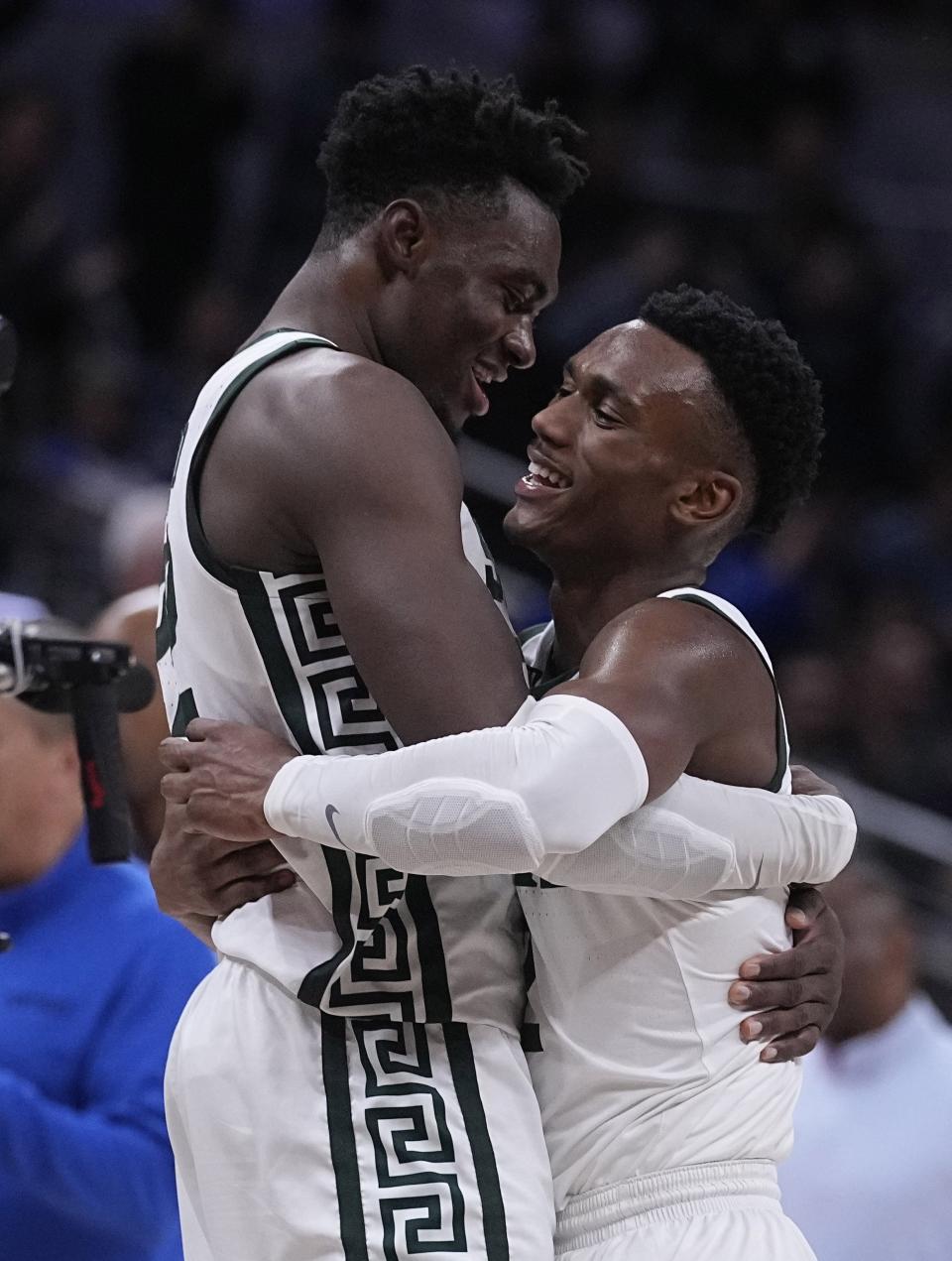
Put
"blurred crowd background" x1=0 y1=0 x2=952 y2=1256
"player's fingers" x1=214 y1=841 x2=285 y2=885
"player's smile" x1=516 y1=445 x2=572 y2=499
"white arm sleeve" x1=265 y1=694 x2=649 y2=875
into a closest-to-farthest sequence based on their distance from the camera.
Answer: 1. "white arm sleeve" x1=265 y1=694 x2=649 y2=875
2. "player's fingers" x1=214 y1=841 x2=285 y2=885
3. "player's smile" x1=516 y1=445 x2=572 y2=499
4. "blurred crowd background" x1=0 y1=0 x2=952 y2=1256

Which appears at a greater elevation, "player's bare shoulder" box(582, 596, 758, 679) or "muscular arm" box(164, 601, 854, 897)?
"player's bare shoulder" box(582, 596, 758, 679)

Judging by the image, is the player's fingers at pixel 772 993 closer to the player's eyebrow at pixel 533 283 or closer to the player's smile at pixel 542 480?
the player's smile at pixel 542 480

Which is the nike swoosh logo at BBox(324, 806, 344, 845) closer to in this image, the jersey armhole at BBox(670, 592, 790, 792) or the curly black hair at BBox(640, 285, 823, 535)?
the jersey armhole at BBox(670, 592, 790, 792)

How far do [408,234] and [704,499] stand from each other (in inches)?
20.7

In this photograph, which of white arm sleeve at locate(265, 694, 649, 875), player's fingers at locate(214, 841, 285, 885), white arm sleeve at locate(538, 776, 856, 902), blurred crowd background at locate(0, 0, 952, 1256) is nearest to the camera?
white arm sleeve at locate(265, 694, 649, 875)

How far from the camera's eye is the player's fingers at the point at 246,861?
243 centimetres

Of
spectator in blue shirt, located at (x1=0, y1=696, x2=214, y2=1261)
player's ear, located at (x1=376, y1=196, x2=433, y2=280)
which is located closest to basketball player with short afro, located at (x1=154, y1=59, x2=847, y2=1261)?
player's ear, located at (x1=376, y1=196, x2=433, y2=280)

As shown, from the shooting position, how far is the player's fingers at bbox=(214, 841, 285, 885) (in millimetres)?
2430

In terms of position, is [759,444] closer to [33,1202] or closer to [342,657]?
[342,657]

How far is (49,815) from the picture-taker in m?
3.18

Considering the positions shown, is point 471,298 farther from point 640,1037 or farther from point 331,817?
point 640,1037

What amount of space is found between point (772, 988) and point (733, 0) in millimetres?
7908

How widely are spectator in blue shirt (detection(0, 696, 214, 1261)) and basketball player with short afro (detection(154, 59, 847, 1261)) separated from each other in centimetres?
50

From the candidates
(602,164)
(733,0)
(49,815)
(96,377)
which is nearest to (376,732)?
(49,815)
